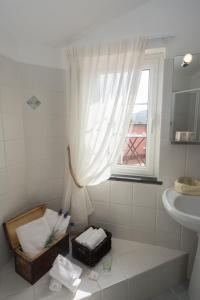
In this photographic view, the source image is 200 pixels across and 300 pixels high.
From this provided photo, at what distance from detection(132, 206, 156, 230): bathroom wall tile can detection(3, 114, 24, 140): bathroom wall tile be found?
1.13 meters

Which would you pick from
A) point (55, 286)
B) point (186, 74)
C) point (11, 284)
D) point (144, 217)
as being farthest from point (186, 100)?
point (11, 284)

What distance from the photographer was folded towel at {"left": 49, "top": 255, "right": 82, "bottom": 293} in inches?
42.3

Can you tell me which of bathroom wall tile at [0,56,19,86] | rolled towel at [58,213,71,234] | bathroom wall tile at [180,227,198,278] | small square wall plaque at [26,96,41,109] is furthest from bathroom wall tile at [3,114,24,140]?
bathroom wall tile at [180,227,198,278]

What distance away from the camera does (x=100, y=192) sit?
154 cm

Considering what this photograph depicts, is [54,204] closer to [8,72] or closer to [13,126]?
[13,126]

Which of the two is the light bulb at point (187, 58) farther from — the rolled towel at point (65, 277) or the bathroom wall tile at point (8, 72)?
the rolled towel at point (65, 277)

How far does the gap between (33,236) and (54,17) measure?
151 cm

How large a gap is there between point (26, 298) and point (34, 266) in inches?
6.6

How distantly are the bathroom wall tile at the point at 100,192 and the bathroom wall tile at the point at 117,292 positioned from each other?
0.60 meters

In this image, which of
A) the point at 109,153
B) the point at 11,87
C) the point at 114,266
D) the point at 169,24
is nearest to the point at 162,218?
the point at 114,266

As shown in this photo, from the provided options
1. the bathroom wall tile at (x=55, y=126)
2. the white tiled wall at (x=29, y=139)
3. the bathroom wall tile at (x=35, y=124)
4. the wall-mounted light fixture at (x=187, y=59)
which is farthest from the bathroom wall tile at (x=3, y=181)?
the wall-mounted light fixture at (x=187, y=59)

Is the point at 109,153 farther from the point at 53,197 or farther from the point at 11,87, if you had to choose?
the point at 11,87

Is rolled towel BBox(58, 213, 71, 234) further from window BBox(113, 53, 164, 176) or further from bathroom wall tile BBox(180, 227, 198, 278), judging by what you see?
bathroom wall tile BBox(180, 227, 198, 278)

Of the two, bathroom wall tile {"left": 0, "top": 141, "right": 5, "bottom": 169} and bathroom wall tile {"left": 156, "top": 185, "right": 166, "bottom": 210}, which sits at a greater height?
bathroom wall tile {"left": 0, "top": 141, "right": 5, "bottom": 169}
